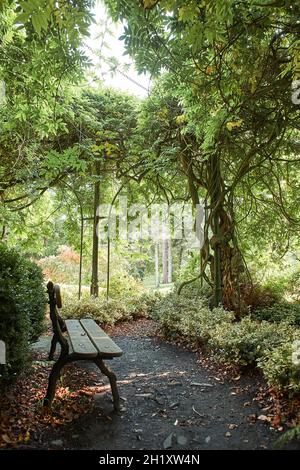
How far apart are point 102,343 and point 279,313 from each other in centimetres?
398

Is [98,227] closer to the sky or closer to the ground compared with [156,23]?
closer to the ground

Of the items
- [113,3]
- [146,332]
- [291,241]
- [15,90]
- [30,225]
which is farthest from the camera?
[30,225]

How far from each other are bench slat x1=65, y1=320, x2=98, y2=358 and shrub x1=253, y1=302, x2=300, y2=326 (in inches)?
137

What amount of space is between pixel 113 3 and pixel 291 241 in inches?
242

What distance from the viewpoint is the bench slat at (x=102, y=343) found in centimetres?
270

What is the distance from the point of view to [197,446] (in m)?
2.21

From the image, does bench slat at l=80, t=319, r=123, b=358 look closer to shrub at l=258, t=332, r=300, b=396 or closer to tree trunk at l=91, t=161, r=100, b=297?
shrub at l=258, t=332, r=300, b=396

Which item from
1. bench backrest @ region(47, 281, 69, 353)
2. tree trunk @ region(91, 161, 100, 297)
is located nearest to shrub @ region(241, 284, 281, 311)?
tree trunk @ region(91, 161, 100, 297)

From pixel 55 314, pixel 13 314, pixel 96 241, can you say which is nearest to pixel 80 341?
pixel 55 314

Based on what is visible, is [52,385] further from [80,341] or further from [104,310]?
[104,310]

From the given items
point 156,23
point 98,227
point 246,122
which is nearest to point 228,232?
point 246,122

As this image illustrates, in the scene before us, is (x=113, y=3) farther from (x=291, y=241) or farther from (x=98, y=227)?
(x=291, y=241)

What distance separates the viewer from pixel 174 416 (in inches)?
106

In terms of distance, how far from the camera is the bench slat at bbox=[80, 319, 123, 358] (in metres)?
2.70
